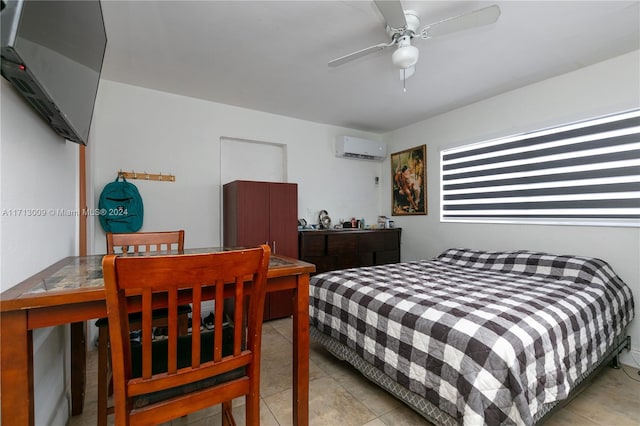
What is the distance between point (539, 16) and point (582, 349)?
2.21m

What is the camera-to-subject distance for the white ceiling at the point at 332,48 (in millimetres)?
1916

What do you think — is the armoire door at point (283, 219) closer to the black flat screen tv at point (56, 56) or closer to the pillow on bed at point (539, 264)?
the pillow on bed at point (539, 264)

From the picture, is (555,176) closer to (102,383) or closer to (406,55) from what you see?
(406,55)

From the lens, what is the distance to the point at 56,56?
978 mm

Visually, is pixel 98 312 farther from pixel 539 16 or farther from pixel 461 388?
pixel 539 16

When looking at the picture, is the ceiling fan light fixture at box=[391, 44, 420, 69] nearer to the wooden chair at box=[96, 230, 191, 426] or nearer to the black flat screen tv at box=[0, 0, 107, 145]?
the black flat screen tv at box=[0, 0, 107, 145]

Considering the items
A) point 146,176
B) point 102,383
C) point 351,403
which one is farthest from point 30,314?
point 146,176

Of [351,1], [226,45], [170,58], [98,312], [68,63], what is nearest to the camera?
[98,312]

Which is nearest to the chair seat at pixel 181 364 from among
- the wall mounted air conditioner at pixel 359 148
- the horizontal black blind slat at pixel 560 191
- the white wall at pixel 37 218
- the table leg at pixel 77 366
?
the white wall at pixel 37 218

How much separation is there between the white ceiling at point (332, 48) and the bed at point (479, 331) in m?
1.80

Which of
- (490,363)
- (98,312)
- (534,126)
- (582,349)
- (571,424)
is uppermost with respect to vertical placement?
(534,126)

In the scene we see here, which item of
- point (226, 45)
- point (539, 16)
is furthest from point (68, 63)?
point (539, 16)

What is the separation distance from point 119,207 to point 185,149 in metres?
0.94

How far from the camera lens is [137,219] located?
2895mm
